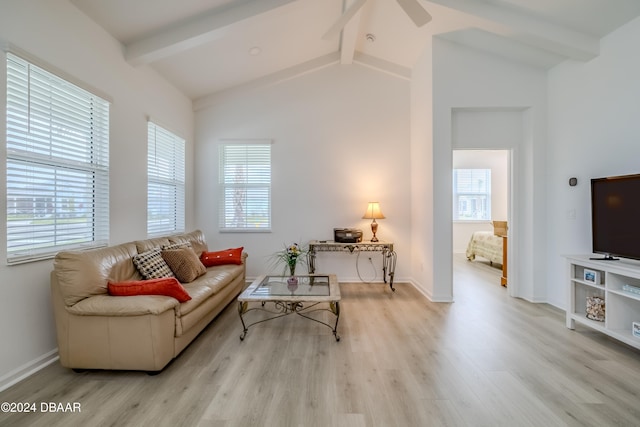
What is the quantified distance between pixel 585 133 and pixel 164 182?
5.22 meters

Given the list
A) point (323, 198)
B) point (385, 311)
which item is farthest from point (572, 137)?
point (323, 198)

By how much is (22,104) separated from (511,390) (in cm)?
405

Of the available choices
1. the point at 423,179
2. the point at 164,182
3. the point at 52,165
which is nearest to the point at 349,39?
the point at 423,179

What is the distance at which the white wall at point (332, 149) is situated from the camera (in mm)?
4629

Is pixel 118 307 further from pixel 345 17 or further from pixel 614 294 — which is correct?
pixel 614 294

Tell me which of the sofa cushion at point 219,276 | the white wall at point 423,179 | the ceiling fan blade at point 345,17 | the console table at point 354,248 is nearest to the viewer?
the ceiling fan blade at point 345,17

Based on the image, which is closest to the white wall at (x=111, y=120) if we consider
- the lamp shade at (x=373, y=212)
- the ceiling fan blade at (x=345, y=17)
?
the ceiling fan blade at (x=345, y=17)

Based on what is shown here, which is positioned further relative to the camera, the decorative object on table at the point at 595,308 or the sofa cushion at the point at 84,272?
the decorative object on table at the point at 595,308

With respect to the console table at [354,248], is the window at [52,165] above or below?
above

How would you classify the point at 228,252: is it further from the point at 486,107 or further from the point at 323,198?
the point at 486,107

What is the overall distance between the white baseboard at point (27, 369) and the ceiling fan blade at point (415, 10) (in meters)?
3.93

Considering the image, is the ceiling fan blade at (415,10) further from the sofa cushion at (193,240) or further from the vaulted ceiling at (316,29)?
the sofa cushion at (193,240)

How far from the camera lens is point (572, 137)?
326 centimetres

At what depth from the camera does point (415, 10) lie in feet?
7.34
